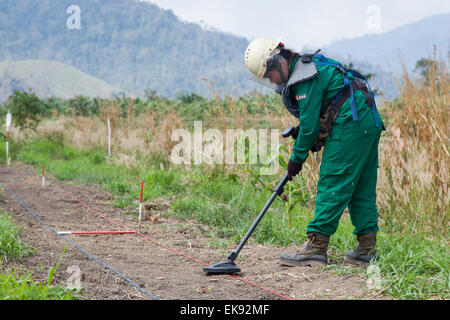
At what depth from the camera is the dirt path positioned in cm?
289

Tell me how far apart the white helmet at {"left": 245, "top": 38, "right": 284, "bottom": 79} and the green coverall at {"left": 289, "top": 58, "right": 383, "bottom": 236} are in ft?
1.04

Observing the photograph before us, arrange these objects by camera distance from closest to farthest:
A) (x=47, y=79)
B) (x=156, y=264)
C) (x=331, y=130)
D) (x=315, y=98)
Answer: (x=315, y=98) → (x=331, y=130) → (x=156, y=264) → (x=47, y=79)

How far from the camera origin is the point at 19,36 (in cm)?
16888

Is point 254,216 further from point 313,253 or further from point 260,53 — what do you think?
point 260,53

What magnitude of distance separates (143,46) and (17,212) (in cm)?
20364

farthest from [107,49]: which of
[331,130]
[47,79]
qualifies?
[331,130]

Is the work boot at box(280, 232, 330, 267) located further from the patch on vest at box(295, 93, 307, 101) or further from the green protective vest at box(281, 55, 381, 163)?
the patch on vest at box(295, 93, 307, 101)

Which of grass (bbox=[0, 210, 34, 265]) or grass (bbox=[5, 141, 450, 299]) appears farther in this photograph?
grass (bbox=[0, 210, 34, 265])

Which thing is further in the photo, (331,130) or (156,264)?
(156,264)

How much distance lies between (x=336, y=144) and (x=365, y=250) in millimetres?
904

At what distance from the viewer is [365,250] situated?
3.40m

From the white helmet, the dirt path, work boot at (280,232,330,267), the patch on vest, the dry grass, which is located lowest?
the dirt path

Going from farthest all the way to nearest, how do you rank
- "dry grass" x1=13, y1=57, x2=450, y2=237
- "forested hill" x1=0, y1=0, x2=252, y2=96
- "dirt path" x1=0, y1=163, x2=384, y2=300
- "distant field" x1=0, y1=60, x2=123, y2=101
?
"forested hill" x1=0, y1=0, x2=252, y2=96, "distant field" x1=0, y1=60, x2=123, y2=101, "dry grass" x1=13, y1=57, x2=450, y2=237, "dirt path" x1=0, y1=163, x2=384, y2=300

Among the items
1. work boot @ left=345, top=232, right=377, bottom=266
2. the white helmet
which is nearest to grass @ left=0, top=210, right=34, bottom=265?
the white helmet
